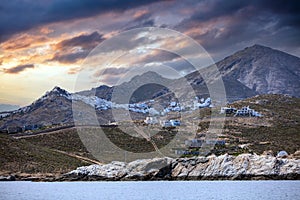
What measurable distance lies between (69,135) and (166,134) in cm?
2995

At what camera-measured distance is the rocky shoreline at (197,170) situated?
294 ft

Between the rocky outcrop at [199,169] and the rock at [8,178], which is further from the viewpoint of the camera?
the rock at [8,178]

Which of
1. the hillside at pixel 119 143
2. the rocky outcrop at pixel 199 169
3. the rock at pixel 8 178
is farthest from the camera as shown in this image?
the hillside at pixel 119 143

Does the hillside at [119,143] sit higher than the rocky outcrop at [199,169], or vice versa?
the hillside at [119,143]

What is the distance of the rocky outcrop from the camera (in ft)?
294

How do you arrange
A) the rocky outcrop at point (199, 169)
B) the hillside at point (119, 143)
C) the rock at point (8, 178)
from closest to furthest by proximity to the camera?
1. the rocky outcrop at point (199, 169)
2. the rock at point (8, 178)
3. the hillside at point (119, 143)

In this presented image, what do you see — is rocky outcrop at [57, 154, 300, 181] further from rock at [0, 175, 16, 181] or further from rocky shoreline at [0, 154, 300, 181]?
rock at [0, 175, 16, 181]

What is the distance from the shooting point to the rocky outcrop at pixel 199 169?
294ft

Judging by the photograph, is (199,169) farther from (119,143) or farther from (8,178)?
(119,143)

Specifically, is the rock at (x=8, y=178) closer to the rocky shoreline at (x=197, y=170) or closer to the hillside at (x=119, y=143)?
the rocky shoreline at (x=197, y=170)

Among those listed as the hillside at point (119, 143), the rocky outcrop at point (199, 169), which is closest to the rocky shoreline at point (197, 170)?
the rocky outcrop at point (199, 169)

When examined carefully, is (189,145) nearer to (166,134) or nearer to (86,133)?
(166,134)

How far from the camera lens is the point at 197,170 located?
3851 inches

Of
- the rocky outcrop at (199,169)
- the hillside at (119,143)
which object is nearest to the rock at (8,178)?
the hillside at (119,143)
